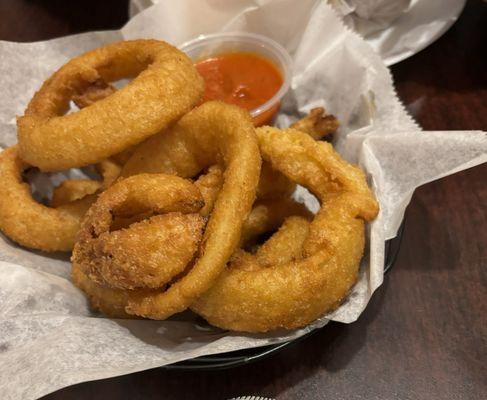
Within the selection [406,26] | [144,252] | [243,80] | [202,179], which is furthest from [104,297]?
[406,26]

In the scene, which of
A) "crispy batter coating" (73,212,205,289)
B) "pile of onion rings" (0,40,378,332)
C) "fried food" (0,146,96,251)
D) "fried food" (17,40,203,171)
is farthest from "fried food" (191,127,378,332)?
"fried food" (0,146,96,251)

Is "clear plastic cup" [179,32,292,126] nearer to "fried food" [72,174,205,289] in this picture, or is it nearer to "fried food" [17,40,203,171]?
"fried food" [17,40,203,171]

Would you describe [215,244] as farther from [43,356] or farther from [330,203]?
[43,356]

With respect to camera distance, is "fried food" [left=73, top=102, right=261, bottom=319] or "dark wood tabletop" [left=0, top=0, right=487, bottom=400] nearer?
"fried food" [left=73, top=102, right=261, bottom=319]

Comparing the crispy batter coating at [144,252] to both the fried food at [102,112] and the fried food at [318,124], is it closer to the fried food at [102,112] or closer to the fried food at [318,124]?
the fried food at [102,112]

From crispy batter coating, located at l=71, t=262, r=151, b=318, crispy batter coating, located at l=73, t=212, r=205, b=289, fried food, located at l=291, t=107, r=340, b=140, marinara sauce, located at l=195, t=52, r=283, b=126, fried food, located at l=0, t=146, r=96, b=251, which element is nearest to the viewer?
crispy batter coating, located at l=73, t=212, r=205, b=289

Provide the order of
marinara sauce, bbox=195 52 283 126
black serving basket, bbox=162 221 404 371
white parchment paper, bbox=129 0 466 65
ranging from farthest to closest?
white parchment paper, bbox=129 0 466 65, marinara sauce, bbox=195 52 283 126, black serving basket, bbox=162 221 404 371
